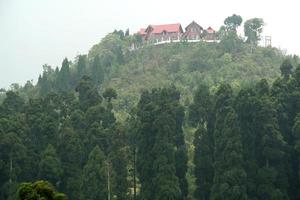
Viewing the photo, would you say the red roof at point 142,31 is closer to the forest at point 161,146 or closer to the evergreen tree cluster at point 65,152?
the forest at point 161,146

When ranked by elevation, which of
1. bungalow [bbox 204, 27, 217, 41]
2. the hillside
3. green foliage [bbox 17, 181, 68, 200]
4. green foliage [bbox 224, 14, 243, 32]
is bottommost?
green foliage [bbox 17, 181, 68, 200]

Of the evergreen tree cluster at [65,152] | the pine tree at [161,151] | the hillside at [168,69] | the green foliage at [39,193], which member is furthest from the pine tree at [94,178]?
the hillside at [168,69]

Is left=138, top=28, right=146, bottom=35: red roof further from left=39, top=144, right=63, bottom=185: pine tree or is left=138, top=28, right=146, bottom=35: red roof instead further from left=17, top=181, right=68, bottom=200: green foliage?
left=17, top=181, right=68, bottom=200: green foliage

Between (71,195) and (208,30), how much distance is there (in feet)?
178

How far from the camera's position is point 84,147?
128ft

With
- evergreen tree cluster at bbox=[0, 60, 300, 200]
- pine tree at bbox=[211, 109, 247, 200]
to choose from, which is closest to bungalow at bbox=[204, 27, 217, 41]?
evergreen tree cluster at bbox=[0, 60, 300, 200]

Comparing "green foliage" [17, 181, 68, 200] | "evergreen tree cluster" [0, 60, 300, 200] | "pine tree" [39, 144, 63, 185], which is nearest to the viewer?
"green foliage" [17, 181, 68, 200]

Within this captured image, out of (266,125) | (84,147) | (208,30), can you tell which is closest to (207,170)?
(266,125)

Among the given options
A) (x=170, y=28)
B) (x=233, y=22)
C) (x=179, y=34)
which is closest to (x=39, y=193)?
(x=233, y=22)

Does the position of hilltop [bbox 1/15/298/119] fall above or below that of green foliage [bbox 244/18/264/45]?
below

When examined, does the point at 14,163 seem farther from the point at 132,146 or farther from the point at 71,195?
the point at 132,146

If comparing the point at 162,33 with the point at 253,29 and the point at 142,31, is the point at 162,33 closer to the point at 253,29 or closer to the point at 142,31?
the point at 142,31

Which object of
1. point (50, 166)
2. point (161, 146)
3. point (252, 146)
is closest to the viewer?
point (252, 146)

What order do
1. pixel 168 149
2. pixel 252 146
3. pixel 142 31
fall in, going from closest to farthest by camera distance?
pixel 252 146 → pixel 168 149 → pixel 142 31
